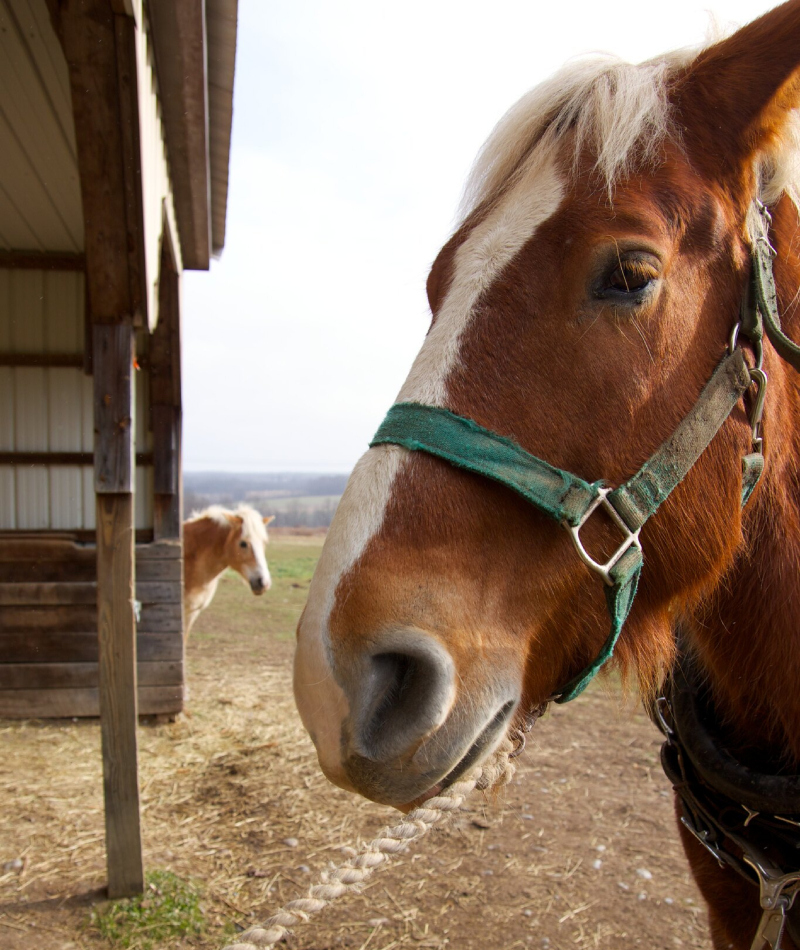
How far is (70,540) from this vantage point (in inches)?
205

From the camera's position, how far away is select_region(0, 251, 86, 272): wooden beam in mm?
5406

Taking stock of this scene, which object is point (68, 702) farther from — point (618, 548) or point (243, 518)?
point (618, 548)

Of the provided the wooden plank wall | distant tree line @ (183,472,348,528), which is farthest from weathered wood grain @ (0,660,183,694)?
distant tree line @ (183,472,348,528)

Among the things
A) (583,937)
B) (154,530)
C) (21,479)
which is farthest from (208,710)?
(583,937)

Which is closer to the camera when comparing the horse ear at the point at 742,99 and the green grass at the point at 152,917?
the horse ear at the point at 742,99

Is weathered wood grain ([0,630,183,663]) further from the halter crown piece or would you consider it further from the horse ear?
the horse ear

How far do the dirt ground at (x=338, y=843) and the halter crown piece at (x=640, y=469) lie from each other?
49cm

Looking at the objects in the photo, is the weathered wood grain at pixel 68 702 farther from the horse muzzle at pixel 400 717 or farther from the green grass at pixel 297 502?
the green grass at pixel 297 502

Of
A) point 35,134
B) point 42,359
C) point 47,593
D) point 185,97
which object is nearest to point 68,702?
point 47,593

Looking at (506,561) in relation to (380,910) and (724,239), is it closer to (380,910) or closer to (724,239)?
(724,239)

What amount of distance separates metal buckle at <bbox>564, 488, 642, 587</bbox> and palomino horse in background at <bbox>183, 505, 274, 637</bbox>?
21.1ft

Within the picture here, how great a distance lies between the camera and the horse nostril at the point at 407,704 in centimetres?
94

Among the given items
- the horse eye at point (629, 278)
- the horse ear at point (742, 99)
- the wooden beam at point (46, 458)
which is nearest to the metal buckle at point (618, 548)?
the horse eye at point (629, 278)

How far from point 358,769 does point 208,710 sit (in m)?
5.08
